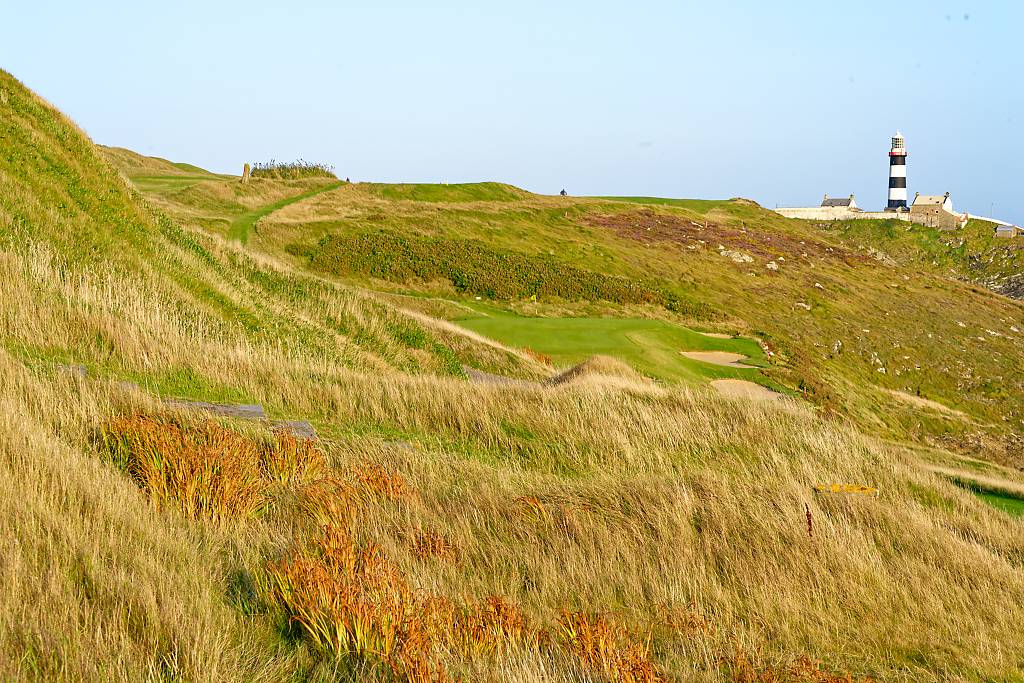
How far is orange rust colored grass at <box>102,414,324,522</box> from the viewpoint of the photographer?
20.1 ft

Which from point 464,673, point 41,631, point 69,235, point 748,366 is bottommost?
point 748,366

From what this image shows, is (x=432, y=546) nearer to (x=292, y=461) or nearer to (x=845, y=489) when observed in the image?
(x=292, y=461)

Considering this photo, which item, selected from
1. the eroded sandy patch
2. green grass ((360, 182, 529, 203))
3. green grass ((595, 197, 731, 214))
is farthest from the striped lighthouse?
the eroded sandy patch

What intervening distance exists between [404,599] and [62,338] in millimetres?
6486

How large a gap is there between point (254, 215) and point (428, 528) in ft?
138

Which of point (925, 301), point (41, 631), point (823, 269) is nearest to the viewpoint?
point (41, 631)

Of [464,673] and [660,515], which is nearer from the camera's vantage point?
[464,673]

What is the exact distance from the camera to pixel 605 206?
75562 mm

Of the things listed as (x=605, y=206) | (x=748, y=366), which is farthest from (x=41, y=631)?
(x=605, y=206)

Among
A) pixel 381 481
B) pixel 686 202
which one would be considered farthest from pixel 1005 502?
pixel 686 202

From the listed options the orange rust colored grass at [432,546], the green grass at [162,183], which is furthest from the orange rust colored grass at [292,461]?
the green grass at [162,183]

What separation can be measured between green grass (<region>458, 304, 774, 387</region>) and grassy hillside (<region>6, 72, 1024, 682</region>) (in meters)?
9.98

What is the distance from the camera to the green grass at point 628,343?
23141 millimetres

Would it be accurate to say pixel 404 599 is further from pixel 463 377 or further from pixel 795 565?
pixel 463 377
